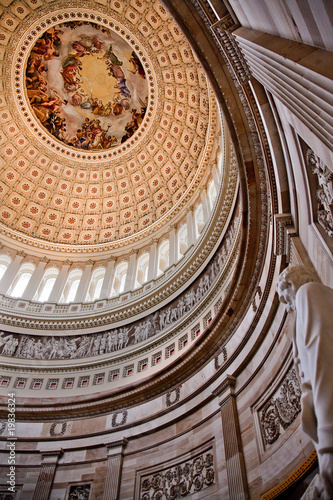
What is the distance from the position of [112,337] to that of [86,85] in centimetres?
2074

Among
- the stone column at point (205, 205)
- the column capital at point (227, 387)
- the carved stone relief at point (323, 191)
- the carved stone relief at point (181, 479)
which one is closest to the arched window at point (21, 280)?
the stone column at point (205, 205)

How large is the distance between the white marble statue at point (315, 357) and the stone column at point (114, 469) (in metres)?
8.83

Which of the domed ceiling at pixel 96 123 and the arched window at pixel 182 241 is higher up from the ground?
the domed ceiling at pixel 96 123

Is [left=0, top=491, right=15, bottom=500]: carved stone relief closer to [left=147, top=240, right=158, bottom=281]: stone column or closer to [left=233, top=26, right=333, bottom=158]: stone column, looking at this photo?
[left=147, top=240, right=158, bottom=281]: stone column

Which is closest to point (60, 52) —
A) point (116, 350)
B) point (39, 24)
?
point (39, 24)

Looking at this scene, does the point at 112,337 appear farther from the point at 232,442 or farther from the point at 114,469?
the point at 232,442

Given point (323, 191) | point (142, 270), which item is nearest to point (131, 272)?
point (142, 270)

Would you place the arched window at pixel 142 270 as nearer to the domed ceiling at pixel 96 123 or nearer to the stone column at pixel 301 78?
the domed ceiling at pixel 96 123

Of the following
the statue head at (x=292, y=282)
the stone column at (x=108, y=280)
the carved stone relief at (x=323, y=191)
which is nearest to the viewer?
the statue head at (x=292, y=282)

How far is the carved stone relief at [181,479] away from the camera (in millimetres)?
9109

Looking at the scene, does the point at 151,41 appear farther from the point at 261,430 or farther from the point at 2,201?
the point at 261,430

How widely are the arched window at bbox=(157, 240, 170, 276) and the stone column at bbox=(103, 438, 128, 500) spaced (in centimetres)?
949

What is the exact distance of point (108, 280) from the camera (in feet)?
72.3

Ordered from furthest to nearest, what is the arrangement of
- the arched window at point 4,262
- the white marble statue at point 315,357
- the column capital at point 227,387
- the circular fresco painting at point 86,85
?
the circular fresco painting at point 86,85
the arched window at point 4,262
the column capital at point 227,387
the white marble statue at point 315,357
